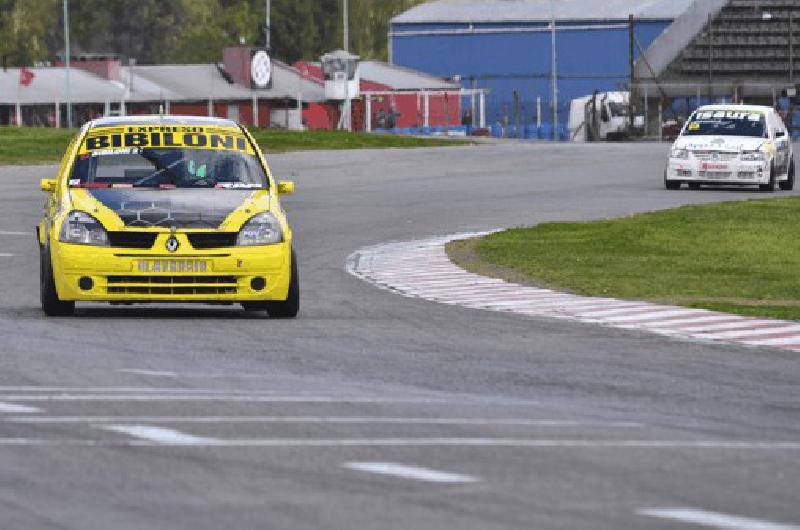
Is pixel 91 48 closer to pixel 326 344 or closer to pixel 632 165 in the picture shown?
pixel 632 165

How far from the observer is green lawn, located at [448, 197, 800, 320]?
20062 millimetres

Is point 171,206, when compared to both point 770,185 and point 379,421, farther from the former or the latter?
point 770,185

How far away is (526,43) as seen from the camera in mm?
109688

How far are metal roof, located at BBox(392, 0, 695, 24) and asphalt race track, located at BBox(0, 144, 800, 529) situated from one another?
8970 cm

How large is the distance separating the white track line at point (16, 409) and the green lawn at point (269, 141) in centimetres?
4429

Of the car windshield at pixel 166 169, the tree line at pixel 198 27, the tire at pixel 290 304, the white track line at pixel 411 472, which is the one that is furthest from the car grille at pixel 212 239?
the tree line at pixel 198 27

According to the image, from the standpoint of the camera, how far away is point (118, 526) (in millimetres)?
7695

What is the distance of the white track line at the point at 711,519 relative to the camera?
763 centimetres

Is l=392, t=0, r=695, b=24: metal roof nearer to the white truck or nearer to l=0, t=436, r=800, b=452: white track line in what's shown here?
the white truck

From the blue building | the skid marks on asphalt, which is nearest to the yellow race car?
the skid marks on asphalt

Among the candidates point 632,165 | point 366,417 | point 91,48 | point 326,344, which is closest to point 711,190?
point 632,165

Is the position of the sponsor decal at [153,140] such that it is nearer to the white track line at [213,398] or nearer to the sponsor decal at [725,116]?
the white track line at [213,398]

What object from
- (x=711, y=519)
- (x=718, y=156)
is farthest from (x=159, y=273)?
(x=718, y=156)

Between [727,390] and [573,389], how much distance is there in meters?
0.88
